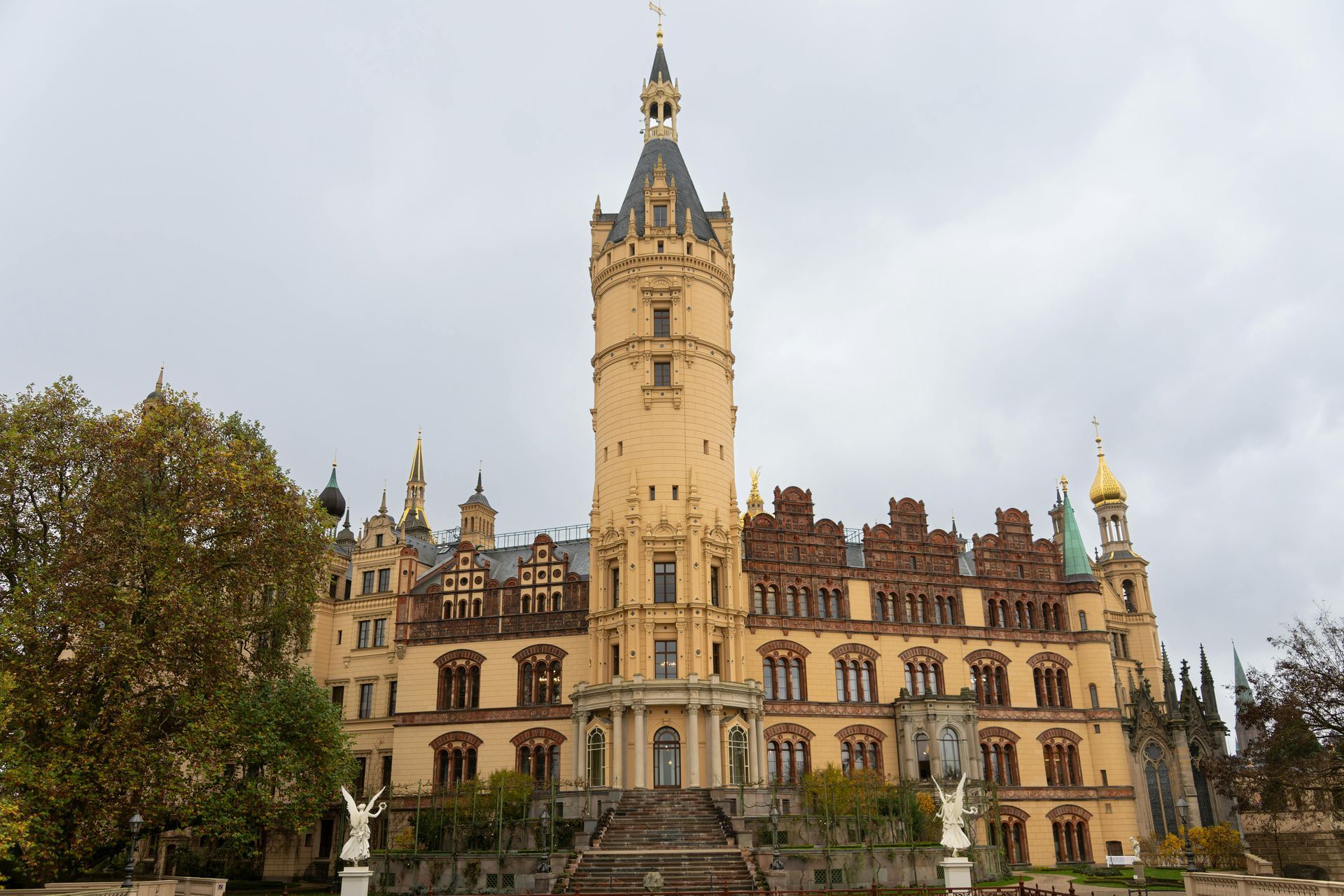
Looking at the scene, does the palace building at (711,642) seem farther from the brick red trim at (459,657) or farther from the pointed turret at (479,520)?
the pointed turret at (479,520)

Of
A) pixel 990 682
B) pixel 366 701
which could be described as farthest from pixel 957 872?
pixel 366 701

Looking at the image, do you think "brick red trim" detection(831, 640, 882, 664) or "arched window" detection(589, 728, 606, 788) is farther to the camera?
"brick red trim" detection(831, 640, 882, 664)

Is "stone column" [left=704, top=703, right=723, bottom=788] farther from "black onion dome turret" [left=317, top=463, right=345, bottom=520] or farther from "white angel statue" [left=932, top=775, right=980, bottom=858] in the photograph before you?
"black onion dome turret" [left=317, top=463, right=345, bottom=520]

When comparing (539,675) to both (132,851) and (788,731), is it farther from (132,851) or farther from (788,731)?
(132,851)

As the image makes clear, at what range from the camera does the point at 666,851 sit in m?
39.1

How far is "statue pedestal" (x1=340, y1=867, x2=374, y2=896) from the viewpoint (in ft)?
110

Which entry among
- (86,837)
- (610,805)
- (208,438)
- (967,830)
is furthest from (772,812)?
(208,438)

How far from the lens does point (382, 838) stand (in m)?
52.2

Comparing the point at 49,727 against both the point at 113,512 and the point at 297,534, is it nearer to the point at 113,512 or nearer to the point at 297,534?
the point at 113,512

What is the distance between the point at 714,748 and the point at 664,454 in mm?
15045

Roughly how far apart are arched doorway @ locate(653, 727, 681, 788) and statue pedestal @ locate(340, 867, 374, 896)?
17.6 metres

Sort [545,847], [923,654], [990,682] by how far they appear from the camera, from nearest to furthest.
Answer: [545,847] → [923,654] → [990,682]

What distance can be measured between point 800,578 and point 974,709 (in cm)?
1125

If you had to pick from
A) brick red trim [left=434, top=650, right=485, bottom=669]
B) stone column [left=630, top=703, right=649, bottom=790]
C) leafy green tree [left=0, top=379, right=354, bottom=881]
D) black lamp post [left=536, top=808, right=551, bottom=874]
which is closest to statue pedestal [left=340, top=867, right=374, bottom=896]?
leafy green tree [left=0, top=379, right=354, bottom=881]
